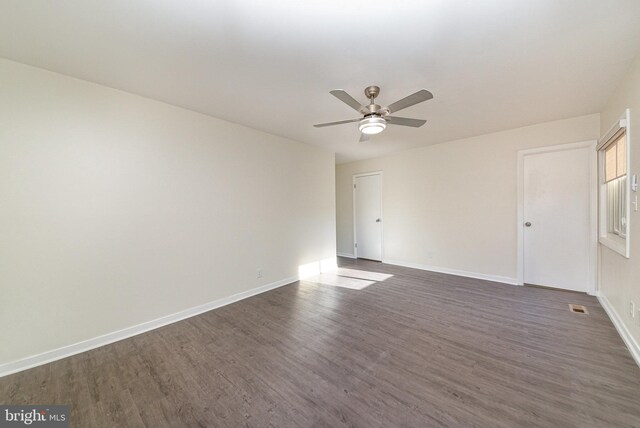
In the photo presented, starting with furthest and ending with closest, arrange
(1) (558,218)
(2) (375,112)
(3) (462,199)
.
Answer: (3) (462,199)
(1) (558,218)
(2) (375,112)

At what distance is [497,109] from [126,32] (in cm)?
371

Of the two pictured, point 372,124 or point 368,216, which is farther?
point 368,216

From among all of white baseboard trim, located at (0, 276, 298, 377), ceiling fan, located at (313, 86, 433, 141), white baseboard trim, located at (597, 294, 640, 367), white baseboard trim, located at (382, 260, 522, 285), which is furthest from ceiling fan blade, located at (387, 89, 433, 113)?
white baseboard trim, located at (382, 260, 522, 285)

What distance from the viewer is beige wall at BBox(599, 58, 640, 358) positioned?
1987 mm

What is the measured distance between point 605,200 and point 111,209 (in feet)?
18.6

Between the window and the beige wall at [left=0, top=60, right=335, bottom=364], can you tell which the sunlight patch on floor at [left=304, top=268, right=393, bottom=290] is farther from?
the window

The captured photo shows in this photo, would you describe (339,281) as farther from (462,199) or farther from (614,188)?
(614,188)

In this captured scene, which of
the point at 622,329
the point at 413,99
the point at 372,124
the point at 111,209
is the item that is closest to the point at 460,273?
the point at 622,329

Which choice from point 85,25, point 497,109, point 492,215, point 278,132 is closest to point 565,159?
point 492,215

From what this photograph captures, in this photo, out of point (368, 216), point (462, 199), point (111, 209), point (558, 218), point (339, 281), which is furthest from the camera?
point (368, 216)

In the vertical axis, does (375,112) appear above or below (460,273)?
above

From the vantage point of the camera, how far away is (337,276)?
441 cm

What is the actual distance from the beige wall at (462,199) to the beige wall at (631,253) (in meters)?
1.01

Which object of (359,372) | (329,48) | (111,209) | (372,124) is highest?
(329,48)
